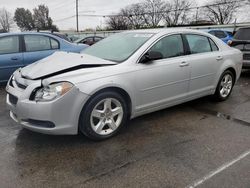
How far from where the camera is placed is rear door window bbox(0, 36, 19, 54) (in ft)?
19.5

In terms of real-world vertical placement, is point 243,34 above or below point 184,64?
above

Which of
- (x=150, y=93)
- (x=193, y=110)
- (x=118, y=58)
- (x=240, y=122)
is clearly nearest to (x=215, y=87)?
(x=193, y=110)

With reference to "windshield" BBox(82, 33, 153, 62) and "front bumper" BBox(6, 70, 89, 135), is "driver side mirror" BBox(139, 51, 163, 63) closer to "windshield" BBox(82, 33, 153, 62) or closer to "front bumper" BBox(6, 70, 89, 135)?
"windshield" BBox(82, 33, 153, 62)

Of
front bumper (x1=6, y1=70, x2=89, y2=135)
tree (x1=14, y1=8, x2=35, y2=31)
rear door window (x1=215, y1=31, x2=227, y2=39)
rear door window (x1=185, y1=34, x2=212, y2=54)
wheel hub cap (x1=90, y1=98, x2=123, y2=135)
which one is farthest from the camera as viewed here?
tree (x1=14, y1=8, x2=35, y2=31)

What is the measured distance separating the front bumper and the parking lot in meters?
0.33

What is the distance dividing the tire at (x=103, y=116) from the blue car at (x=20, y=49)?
11.9 feet

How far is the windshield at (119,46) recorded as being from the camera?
3.69 metres

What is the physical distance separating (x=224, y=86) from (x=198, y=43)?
1201 mm

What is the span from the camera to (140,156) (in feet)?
9.81

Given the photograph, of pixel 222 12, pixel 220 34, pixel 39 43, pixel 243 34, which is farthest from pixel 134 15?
pixel 39 43

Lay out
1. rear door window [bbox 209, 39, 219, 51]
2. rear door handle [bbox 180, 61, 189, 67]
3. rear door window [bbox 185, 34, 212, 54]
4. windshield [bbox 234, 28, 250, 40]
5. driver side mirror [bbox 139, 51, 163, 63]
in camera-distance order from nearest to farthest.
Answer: driver side mirror [bbox 139, 51, 163, 63] < rear door handle [bbox 180, 61, 189, 67] < rear door window [bbox 185, 34, 212, 54] < rear door window [bbox 209, 39, 219, 51] < windshield [bbox 234, 28, 250, 40]

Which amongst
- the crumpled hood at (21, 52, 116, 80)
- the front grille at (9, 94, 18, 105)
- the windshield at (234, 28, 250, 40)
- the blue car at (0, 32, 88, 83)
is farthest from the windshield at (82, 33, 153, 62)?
the windshield at (234, 28, 250, 40)

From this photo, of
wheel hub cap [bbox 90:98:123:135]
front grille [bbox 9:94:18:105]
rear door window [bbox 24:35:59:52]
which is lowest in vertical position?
wheel hub cap [bbox 90:98:123:135]

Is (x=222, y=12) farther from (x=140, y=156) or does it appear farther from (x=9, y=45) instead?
(x=140, y=156)
